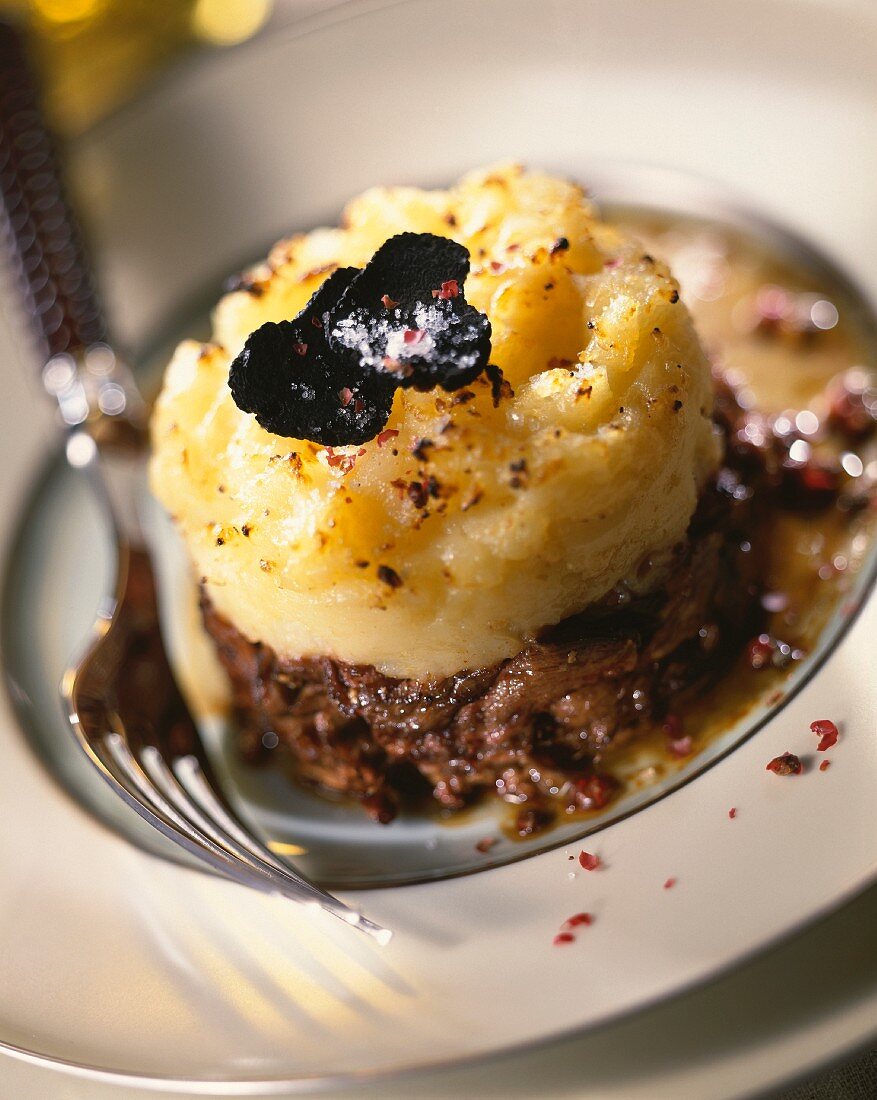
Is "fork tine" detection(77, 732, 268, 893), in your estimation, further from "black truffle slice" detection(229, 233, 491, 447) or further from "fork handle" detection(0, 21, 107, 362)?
"fork handle" detection(0, 21, 107, 362)

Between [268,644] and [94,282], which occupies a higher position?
[94,282]

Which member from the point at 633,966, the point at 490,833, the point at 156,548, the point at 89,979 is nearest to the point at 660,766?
the point at 490,833

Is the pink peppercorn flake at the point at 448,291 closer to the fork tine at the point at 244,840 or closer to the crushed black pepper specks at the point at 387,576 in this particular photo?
the crushed black pepper specks at the point at 387,576

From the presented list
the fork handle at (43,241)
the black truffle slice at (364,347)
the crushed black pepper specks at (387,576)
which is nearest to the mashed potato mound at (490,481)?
the crushed black pepper specks at (387,576)

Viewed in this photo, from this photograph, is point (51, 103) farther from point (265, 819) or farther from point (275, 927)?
point (275, 927)

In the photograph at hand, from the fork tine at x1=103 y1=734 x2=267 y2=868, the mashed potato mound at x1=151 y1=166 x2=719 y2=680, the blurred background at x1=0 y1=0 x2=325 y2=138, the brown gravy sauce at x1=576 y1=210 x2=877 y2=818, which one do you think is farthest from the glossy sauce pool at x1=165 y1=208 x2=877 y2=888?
the blurred background at x1=0 y1=0 x2=325 y2=138

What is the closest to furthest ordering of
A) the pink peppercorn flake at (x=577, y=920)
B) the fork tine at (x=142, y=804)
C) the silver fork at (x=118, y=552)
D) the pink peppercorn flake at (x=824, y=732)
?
the pink peppercorn flake at (x=577, y=920) < the pink peppercorn flake at (x=824, y=732) < the fork tine at (x=142, y=804) < the silver fork at (x=118, y=552)
